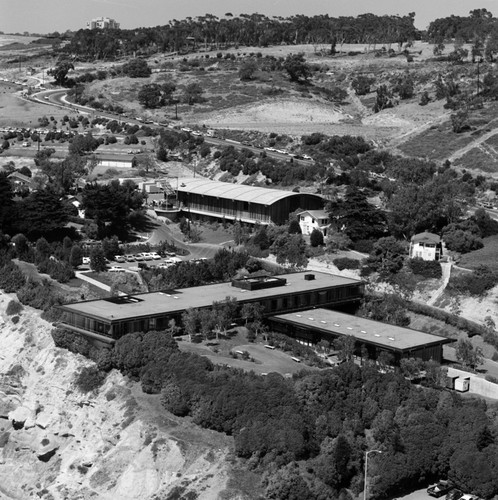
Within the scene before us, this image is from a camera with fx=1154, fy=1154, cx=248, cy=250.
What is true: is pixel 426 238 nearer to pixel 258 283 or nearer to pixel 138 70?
pixel 258 283

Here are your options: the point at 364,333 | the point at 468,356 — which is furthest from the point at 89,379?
the point at 468,356

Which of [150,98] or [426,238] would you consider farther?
[150,98]

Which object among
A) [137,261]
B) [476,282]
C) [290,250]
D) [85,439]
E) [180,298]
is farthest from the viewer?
[290,250]

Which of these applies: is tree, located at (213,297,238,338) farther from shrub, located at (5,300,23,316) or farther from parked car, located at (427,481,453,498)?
parked car, located at (427,481,453,498)

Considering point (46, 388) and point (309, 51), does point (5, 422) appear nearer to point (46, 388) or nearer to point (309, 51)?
point (46, 388)

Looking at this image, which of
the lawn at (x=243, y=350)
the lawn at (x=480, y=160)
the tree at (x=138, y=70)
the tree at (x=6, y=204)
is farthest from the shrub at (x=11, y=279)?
the tree at (x=138, y=70)

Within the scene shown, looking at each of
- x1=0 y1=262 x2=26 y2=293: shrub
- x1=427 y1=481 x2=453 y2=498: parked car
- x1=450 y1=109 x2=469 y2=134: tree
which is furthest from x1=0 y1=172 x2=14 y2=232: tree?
x1=450 y1=109 x2=469 y2=134: tree
